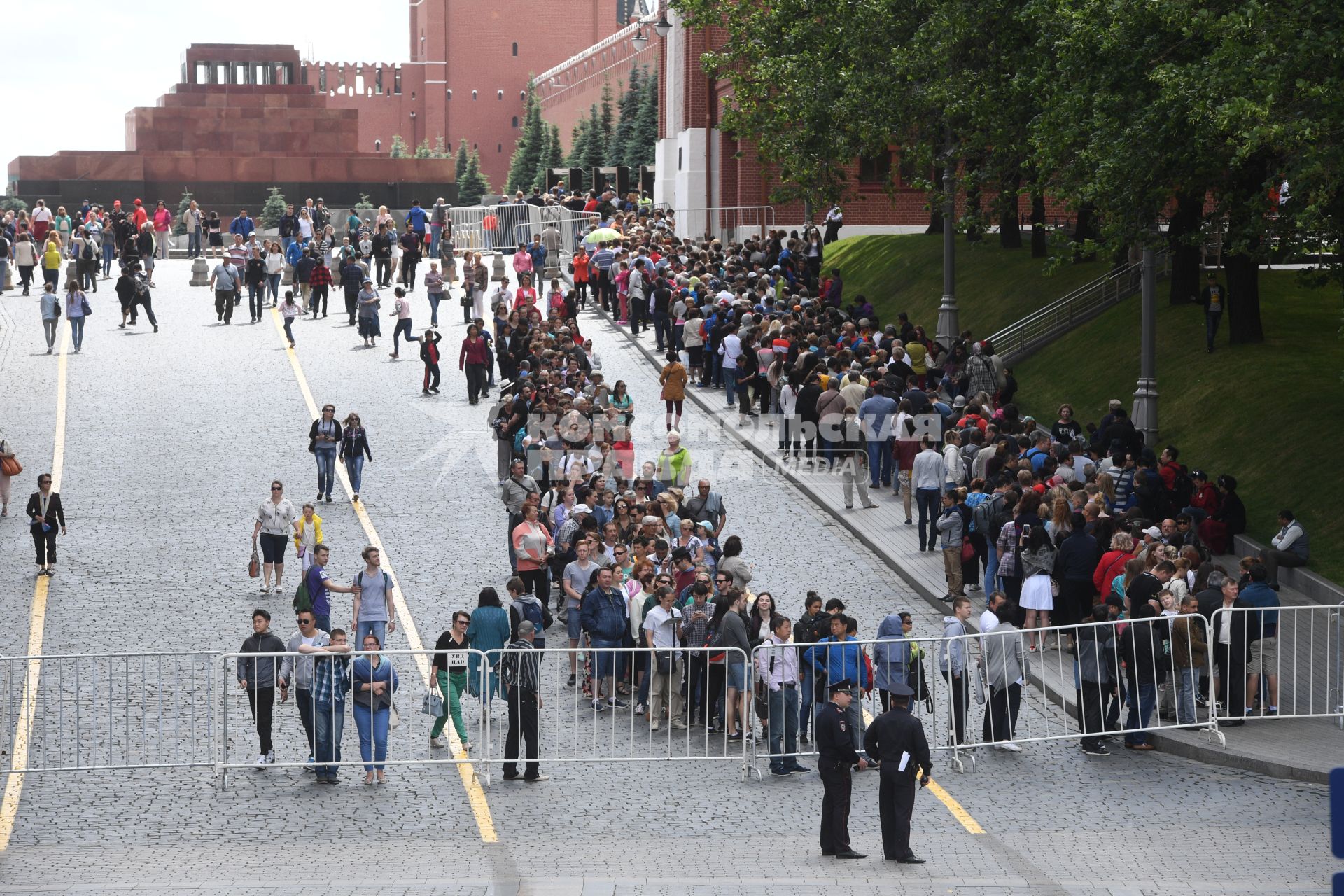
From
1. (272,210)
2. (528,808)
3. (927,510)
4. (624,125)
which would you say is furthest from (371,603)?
(624,125)

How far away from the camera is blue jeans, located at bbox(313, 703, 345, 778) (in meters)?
13.1

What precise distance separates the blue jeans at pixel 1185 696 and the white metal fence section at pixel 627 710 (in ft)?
11.6

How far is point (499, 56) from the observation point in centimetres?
13412

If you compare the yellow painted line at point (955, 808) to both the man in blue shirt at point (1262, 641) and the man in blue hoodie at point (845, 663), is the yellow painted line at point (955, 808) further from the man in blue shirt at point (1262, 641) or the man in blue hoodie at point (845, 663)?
the man in blue shirt at point (1262, 641)

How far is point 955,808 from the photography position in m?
12.7

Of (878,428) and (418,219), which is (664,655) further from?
(418,219)

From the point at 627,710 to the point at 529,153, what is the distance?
8052 cm

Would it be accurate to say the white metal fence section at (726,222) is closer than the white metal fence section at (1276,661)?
No

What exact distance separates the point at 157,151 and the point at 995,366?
50.5 m

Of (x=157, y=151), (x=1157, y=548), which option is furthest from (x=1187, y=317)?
(x=157, y=151)

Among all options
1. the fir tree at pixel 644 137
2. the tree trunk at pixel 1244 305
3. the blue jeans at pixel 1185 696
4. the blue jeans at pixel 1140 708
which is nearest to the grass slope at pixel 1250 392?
the tree trunk at pixel 1244 305

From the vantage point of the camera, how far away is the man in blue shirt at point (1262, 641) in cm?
1425

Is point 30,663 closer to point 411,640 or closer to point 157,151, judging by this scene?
Answer: point 411,640

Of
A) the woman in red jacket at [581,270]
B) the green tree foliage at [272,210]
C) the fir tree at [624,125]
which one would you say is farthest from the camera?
the fir tree at [624,125]
